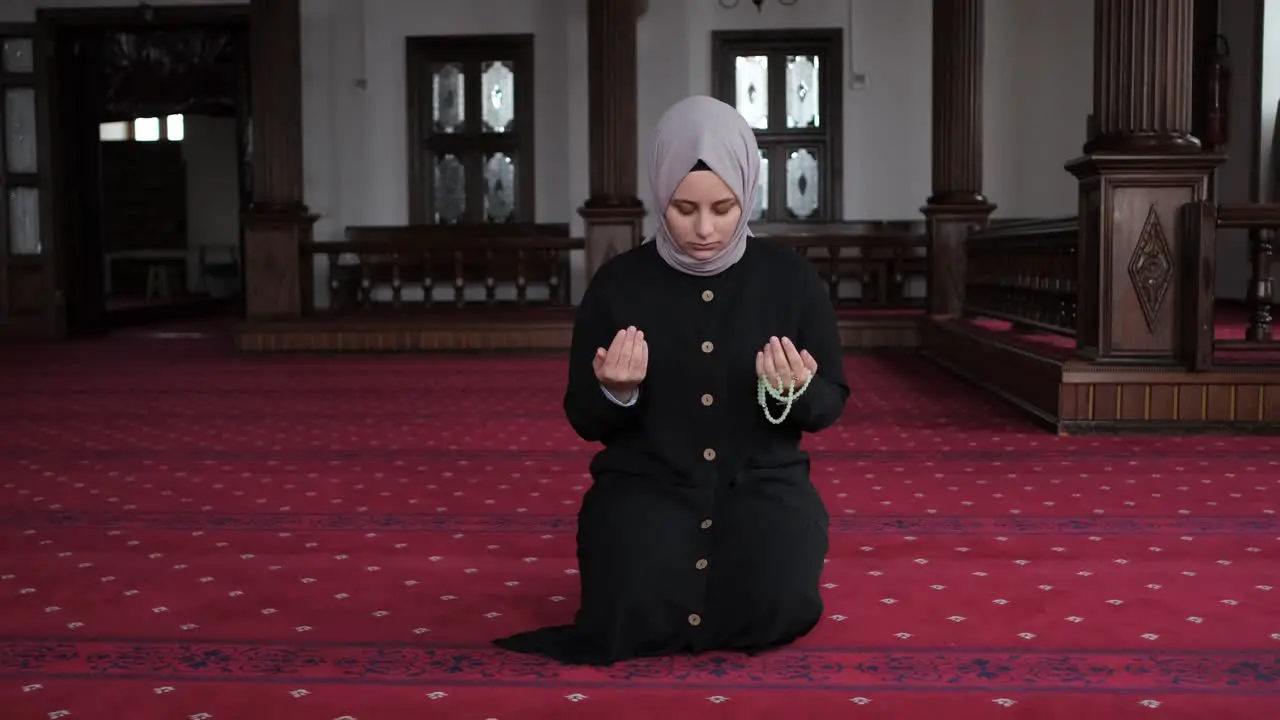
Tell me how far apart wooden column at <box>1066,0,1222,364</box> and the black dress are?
130 inches

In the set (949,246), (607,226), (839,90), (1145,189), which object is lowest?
(949,246)

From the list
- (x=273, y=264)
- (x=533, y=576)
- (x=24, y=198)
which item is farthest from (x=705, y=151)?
(x=24, y=198)

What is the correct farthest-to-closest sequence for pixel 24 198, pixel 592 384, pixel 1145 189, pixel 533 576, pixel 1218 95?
pixel 1218 95 < pixel 24 198 < pixel 1145 189 < pixel 533 576 < pixel 592 384

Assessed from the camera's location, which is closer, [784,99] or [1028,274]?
[1028,274]

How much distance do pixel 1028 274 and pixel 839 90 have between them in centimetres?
620

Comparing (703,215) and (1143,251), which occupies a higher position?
(703,215)

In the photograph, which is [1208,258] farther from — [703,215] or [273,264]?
[273,264]

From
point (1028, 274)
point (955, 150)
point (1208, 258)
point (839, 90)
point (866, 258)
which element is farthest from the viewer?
point (839, 90)

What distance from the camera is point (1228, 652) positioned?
2635 mm

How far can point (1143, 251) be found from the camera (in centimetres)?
562

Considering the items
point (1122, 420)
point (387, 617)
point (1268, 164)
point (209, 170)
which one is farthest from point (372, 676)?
point (209, 170)

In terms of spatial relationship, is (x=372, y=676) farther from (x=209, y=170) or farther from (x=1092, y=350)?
(x=209, y=170)

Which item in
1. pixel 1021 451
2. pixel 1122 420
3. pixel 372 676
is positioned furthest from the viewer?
A: pixel 1122 420

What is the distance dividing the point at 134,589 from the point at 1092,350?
153 inches
